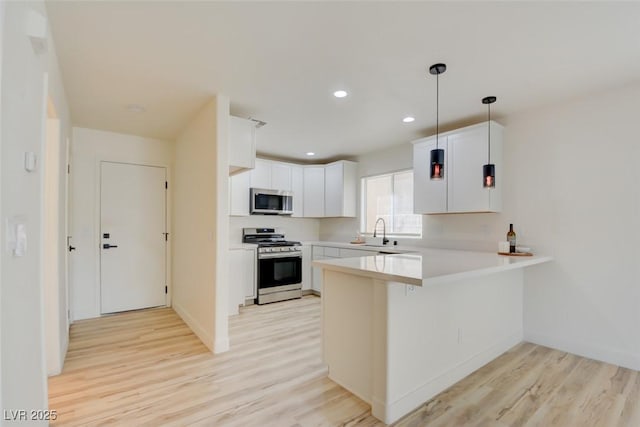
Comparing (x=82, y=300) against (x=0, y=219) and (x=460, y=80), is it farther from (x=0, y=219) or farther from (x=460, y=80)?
(x=460, y=80)

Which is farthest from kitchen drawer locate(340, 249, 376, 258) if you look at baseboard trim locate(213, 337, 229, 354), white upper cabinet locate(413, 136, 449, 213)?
baseboard trim locate(213, 337, 229, 354)

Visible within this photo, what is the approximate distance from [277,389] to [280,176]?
143 inches

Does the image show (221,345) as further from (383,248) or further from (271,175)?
(271,175)

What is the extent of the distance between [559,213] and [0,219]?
13.0 feet

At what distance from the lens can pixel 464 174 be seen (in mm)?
3492

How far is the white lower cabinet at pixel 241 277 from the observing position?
413 cm

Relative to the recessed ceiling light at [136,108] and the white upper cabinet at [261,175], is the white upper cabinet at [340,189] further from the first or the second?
the recessed ceiling light at [136,108]

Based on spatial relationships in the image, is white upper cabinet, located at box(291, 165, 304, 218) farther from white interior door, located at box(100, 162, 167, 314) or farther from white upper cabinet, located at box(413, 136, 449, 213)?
white upper cabinet, located at box(413, 136, 449, 213)

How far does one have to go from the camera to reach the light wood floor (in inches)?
76.7

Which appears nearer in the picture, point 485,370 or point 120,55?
point 120,55

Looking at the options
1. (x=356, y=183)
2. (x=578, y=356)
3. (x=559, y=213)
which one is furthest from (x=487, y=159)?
(x=356, y=183)

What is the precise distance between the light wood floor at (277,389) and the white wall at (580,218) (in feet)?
0.98

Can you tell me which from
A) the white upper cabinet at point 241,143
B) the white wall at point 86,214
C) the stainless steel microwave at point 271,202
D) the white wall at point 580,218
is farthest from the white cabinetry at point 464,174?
the white wall at point 86,214

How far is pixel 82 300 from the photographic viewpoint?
3961 mm
